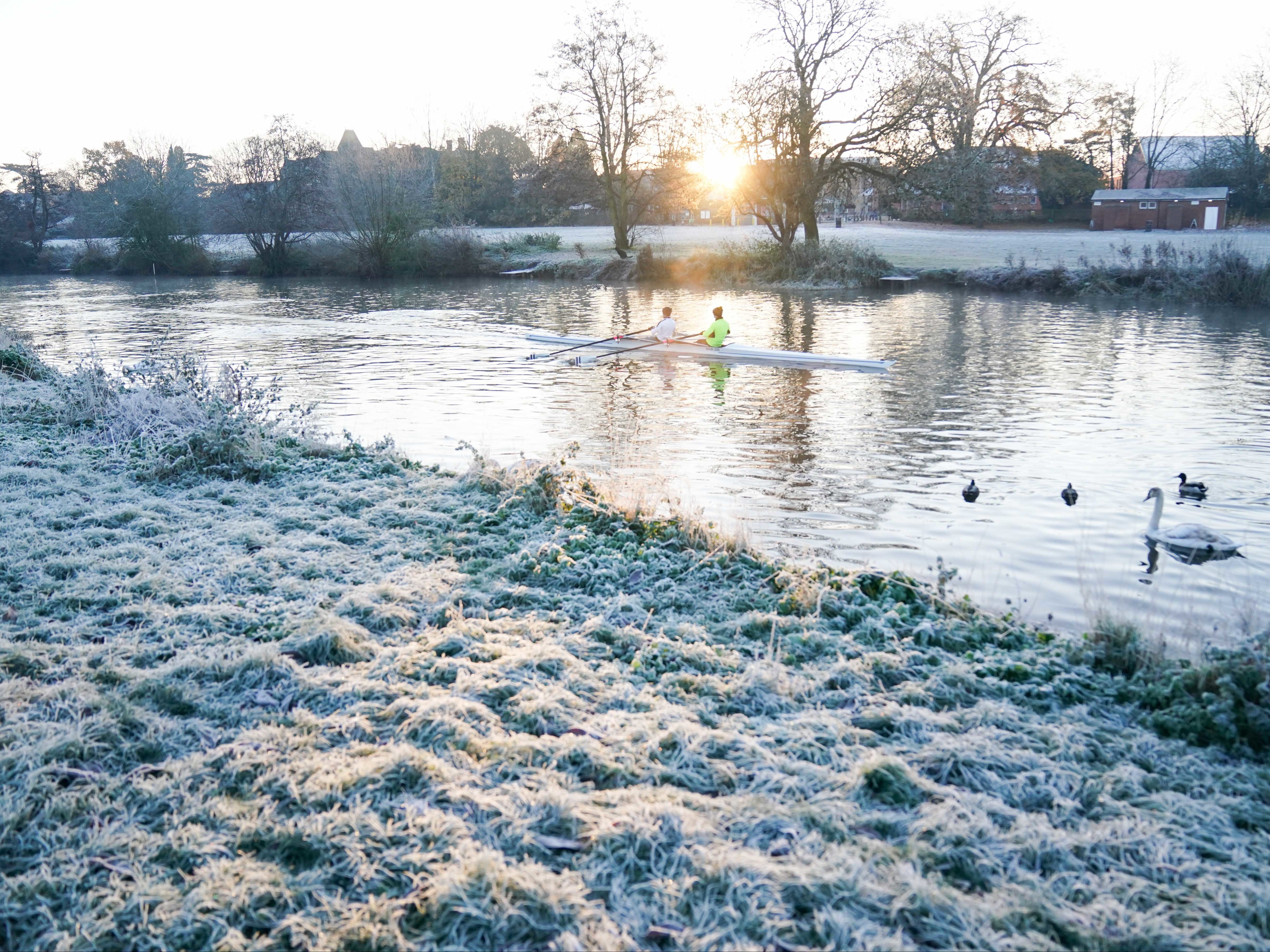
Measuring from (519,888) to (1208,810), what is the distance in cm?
259

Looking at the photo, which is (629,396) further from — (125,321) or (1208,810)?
(125,321)

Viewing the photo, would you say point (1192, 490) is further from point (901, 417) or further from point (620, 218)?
point (620, 218)

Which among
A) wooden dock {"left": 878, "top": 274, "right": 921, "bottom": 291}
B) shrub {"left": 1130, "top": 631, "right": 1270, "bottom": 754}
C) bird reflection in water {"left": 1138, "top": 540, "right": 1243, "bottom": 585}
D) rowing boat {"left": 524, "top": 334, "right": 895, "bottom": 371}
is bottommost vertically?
bird reflection in water {"left": 1138, "top": 540, "right": 1243, "bottom": 585}

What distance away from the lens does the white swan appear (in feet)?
22.9

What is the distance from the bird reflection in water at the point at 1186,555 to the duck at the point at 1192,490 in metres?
1.73

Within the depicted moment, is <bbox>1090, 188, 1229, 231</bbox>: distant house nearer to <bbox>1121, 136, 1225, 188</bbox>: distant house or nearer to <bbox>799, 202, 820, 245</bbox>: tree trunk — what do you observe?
<bbox>1121, 136, 1225, 188</bbox>: distant house

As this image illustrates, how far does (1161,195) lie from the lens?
50.1 metres

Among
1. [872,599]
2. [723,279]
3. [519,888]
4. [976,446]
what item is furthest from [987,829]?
[723,279]

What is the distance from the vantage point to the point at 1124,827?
3262 mm

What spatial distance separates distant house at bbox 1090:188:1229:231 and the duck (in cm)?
4787

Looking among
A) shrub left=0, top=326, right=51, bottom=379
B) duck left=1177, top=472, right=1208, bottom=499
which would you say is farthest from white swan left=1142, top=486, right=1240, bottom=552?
shrub left=0, top=326, right=51, bottom=379

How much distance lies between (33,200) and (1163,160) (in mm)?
72031

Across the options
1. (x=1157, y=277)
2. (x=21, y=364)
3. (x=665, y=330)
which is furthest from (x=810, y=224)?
(x=21, y=364)

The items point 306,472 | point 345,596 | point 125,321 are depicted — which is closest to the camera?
point 345,596
